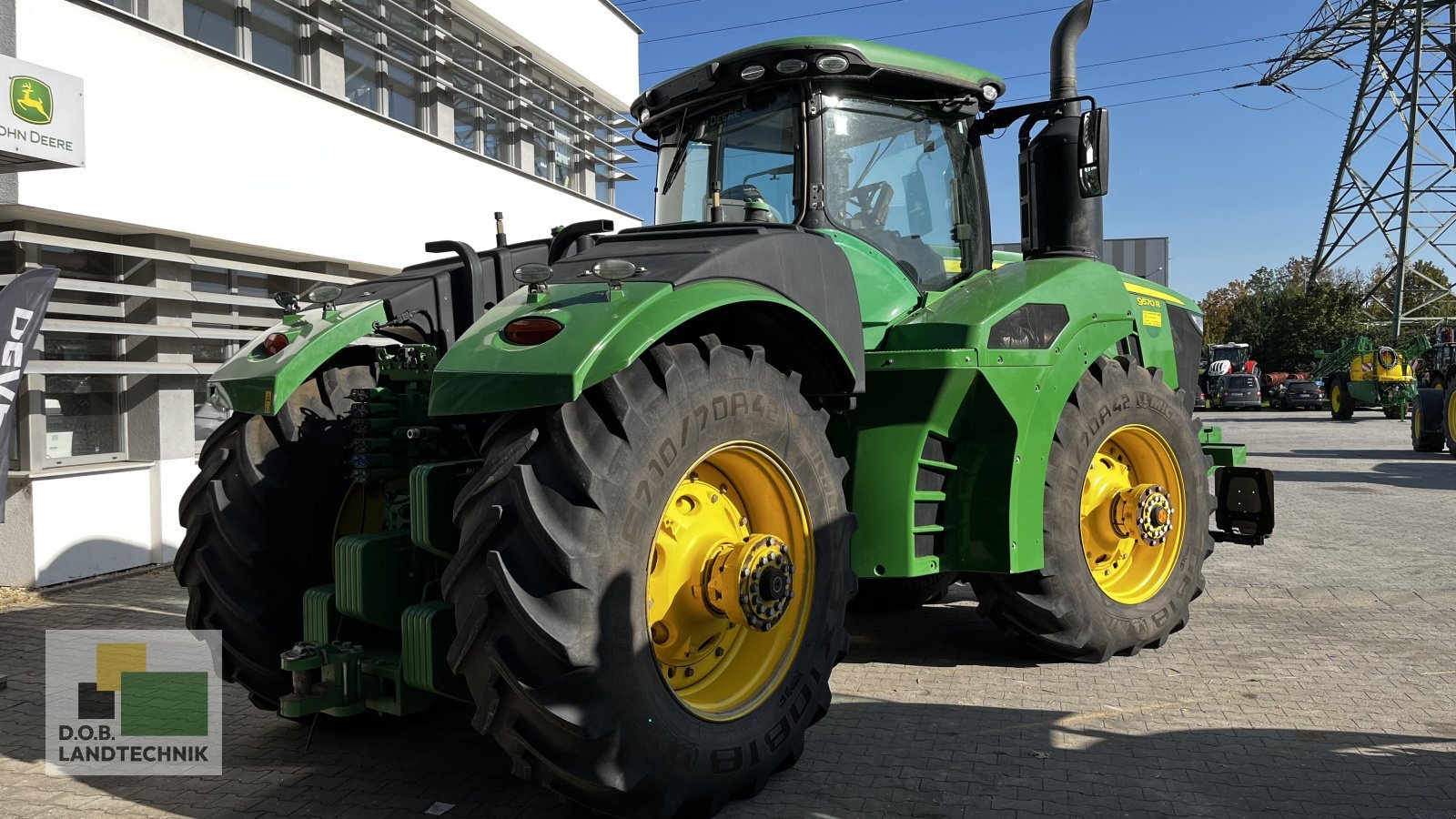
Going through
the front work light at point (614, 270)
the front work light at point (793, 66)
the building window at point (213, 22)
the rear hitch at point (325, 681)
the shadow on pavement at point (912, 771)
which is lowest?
the shadow on pavement at point (912, 771)

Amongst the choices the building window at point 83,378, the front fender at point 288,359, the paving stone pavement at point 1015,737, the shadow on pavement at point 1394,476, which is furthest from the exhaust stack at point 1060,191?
the shadow on pavement at point 1394,476

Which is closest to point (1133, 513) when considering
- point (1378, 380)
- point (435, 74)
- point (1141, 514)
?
point (1141, 514)

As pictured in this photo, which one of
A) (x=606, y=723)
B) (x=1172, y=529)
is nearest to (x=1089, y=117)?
(x=1172, y=529)

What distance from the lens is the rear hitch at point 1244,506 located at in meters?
6.23

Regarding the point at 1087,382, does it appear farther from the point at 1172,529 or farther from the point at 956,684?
the point at 956,684

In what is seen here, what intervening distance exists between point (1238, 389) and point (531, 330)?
39043 mm

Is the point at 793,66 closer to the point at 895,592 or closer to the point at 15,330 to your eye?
the point at 895,592

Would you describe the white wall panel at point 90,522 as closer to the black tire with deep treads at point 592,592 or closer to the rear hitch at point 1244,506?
the black tire with deep treads at point 592,592

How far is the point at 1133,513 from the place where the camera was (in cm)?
535

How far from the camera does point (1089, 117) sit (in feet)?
16.0

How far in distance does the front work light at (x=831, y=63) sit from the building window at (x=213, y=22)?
247 inches

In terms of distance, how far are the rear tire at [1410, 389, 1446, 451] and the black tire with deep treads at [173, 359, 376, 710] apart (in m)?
18.5

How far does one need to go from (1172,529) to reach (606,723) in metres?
3.83

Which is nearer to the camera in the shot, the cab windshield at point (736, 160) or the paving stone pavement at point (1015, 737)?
the paving stone pavement at point (1015, 737)
